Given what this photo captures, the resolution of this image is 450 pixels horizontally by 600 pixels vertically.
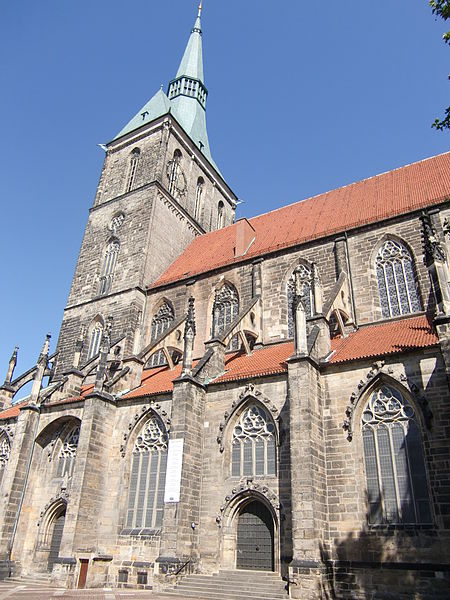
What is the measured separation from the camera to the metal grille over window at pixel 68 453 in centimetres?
1727

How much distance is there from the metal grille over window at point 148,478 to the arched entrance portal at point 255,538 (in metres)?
2.67

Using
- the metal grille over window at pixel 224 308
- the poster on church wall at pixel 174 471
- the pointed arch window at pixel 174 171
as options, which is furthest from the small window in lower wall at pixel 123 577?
the pointed arch window at pixel 174 171

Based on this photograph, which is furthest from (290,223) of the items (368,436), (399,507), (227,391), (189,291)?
(399,507)

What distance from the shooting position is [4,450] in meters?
19.5

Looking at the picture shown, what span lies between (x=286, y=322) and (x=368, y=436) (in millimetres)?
6992

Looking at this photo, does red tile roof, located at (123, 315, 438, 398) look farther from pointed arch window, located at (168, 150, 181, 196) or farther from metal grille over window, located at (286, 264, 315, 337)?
pointed arch window, located at (168, 150, 181, 196)

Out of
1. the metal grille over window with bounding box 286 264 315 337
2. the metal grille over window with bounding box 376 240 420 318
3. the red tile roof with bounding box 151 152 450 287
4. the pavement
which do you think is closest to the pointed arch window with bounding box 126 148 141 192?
the red tile roof with bounding box 151 152 450 287

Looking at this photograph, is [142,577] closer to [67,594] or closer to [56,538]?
[67,594]

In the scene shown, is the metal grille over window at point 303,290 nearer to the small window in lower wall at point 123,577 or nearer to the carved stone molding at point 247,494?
the carved stone molding at point 247,494

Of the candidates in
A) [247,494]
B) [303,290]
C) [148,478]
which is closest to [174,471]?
[247,494]

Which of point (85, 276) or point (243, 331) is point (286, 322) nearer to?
point (243, 331)

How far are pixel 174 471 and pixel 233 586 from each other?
10.2ft

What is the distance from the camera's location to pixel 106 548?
48.0 ft

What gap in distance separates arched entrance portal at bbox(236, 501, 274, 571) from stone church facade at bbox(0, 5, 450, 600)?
5 centimetres
